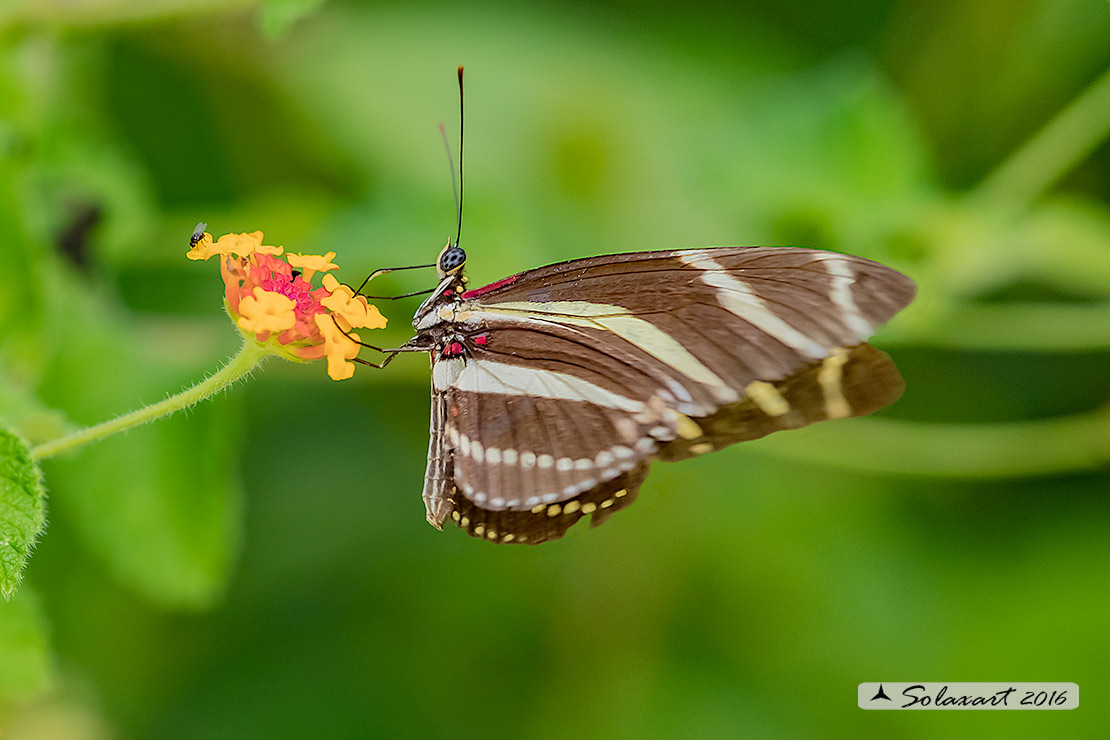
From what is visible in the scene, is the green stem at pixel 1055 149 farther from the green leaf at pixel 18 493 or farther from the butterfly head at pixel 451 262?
the green leaf at pixel 18 493

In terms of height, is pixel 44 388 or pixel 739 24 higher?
pixel 739 24

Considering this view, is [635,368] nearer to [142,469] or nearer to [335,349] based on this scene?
[335,349]

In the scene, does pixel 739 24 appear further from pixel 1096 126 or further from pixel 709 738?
pixel 709 738

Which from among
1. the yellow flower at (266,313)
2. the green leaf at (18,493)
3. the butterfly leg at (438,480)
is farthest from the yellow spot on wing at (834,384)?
the green leaf at (18,493)

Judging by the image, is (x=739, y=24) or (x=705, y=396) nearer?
(x=705, y=396)

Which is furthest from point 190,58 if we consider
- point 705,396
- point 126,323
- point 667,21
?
point 705,396
